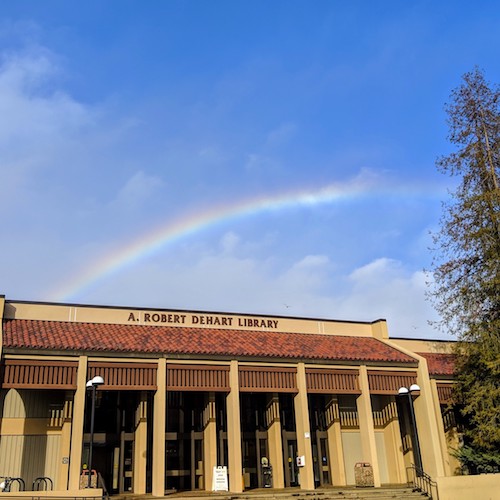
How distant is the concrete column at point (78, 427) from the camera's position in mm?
20141

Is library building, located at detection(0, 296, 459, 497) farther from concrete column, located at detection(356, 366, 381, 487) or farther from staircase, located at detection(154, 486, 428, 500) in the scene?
staircase, located at detection(154, 486, 428, 500)

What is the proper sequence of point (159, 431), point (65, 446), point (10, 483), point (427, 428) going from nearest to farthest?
point (10, 483) → point (159, 431) → point (65, 446) → point (427, 428)

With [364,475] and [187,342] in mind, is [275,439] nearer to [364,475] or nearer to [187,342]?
[364,475]

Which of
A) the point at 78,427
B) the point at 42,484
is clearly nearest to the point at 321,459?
the point at 78,427

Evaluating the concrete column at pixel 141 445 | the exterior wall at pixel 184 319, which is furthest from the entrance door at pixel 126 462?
the exterior wall at pixel 184 319

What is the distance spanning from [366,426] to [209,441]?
7375 millimetres

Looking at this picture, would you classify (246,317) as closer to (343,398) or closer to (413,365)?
(343,398)

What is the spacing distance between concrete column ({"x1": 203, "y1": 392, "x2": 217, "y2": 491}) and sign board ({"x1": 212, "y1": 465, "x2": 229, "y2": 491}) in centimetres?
97

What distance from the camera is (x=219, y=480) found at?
75.2 feet

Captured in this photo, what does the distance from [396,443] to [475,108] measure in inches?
695

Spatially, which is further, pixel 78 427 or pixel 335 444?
pixel 335 444

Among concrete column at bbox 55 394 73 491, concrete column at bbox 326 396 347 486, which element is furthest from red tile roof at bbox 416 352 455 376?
concrete column at bbox 55 394 73 491

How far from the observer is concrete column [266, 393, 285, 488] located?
25844 mm

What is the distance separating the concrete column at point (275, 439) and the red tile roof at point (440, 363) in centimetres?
822
